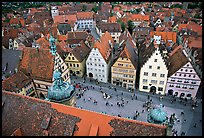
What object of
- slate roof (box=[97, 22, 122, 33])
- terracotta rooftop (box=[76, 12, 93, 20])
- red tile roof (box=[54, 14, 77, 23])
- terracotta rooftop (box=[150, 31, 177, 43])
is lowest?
terracotta rooftop (box=[150, 31, 177, 43])

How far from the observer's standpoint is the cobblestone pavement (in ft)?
106

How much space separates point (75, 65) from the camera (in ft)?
155

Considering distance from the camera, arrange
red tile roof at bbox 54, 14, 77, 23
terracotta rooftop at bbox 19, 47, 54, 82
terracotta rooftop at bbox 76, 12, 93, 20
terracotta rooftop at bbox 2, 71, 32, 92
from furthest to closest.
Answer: terracotta rooftop at bbox 76, 12, 93, 20 < red tile roof at bbox 54, 14, 77, 23 < terracotta rooftop at bbox 19, 47, 54, 82 < terracotta rooftop at bbox 2, 71, 32, 92

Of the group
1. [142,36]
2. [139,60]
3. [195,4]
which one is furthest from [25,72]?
[195,4]

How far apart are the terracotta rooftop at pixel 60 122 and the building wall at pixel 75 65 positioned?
26.7m

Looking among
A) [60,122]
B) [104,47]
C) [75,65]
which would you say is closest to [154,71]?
[104,47]

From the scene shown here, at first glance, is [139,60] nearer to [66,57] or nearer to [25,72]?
[66,57]

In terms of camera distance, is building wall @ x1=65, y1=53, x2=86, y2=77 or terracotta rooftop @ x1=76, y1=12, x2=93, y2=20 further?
terracotta rooftop @ x1=76, y1=12, x2=93, y2=20

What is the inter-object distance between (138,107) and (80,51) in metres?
20.7

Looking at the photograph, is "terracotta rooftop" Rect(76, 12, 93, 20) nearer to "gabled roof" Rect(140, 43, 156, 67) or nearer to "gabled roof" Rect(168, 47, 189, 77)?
"gabled roof" Rect(140, 43, 156, 67)

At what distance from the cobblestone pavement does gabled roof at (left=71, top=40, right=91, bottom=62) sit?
8.68 metres

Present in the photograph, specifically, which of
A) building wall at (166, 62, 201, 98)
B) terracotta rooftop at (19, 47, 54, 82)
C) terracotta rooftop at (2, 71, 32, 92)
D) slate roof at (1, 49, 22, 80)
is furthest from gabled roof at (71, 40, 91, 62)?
building wall at (166, 62, 201, 98)

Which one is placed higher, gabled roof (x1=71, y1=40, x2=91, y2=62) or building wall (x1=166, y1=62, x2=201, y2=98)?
gabled roof (x1=71, y1=40, x2=91, y2=62)

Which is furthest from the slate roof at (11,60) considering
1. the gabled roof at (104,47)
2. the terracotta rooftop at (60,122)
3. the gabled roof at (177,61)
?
the gabled roof at (177,61)
